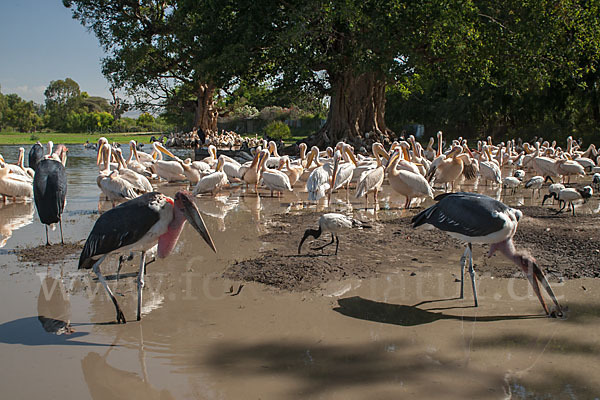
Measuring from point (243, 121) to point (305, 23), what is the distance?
41.5 meters

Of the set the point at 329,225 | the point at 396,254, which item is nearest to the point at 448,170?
the point at 396,254

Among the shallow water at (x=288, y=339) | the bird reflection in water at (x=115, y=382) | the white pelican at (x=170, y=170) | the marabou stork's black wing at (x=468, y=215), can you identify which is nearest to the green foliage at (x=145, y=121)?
the white pelican at (x=170, y=170)

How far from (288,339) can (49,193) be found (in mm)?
4772

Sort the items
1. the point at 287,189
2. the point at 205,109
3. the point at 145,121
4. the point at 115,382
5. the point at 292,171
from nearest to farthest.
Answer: the point at 115,382
the point at 287,189
the point at 292,171
the point at 205,109
the point at 145,121

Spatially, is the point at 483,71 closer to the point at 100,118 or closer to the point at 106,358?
the point at 106,358

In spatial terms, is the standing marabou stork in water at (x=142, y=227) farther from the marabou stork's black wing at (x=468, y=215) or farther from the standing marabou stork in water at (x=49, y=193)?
the standing marabou stork in water at (x=49, y=193)

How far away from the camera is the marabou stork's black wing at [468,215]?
4.75 metres

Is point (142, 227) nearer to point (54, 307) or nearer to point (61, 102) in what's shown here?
point (54, 307)

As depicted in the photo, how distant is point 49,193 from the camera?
715 cm

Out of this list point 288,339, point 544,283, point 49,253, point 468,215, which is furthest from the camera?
point 49,253

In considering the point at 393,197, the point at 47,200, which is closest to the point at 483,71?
the point at 393,197

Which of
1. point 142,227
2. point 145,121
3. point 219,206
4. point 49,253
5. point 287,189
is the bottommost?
point 49,253

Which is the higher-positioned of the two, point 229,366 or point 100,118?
point 100,118

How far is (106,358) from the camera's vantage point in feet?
12.8
